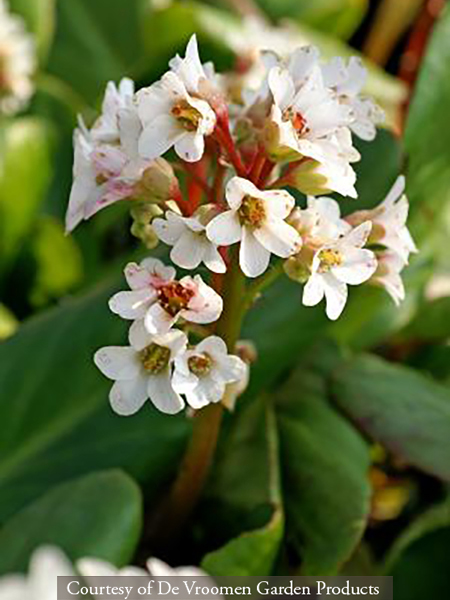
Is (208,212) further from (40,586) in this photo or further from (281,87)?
(40,586)

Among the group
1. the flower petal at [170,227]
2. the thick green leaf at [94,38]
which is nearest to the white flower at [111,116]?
the flower petal at [170,227]

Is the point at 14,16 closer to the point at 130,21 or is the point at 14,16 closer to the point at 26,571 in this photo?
the point at 130,21

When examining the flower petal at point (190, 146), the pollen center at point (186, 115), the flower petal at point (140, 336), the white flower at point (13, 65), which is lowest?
the white flower at point (13, 65)

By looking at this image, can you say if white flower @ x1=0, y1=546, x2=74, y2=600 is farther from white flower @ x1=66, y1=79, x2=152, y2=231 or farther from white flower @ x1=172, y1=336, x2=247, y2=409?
white flower @ x1=66, y1=79, x2=152, y2=231

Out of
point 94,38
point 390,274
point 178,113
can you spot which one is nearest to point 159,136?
point 178,113

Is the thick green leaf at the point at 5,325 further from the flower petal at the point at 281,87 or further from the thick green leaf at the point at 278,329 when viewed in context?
the flower petal at the point at 281,87
